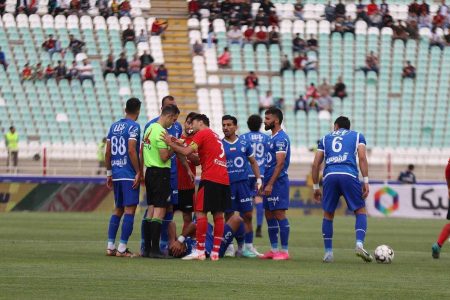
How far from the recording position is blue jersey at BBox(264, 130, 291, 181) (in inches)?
701

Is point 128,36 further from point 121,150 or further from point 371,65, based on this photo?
point 121,150

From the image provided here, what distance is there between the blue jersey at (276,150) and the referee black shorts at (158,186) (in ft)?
6.16

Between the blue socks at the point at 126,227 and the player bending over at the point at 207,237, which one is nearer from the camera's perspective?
the blue socks at the point at 126,227

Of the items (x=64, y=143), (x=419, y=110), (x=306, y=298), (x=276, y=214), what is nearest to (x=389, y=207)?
(x=419, y=110)

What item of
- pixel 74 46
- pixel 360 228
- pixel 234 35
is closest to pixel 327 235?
pixel 360 228

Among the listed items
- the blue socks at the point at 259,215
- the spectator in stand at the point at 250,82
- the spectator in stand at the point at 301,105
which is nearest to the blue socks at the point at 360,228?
the blue socks at the point at 259,215

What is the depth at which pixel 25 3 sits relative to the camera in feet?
159

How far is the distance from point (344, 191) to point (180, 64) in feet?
98.2

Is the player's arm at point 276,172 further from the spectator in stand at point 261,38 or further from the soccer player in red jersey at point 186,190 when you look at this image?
the spectator in stand at point 261,38

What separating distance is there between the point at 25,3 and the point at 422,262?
3413cm

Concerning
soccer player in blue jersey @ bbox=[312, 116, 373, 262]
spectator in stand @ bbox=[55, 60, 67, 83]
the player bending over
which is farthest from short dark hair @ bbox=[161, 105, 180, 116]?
spectator in stand @ bbox=[55, 60, 67, 83]

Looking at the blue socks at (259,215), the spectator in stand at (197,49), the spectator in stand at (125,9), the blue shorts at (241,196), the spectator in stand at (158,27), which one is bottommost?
the blue socks at (259,215)

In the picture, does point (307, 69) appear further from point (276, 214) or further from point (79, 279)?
point (79, 279)

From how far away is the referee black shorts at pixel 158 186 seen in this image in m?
16.8
